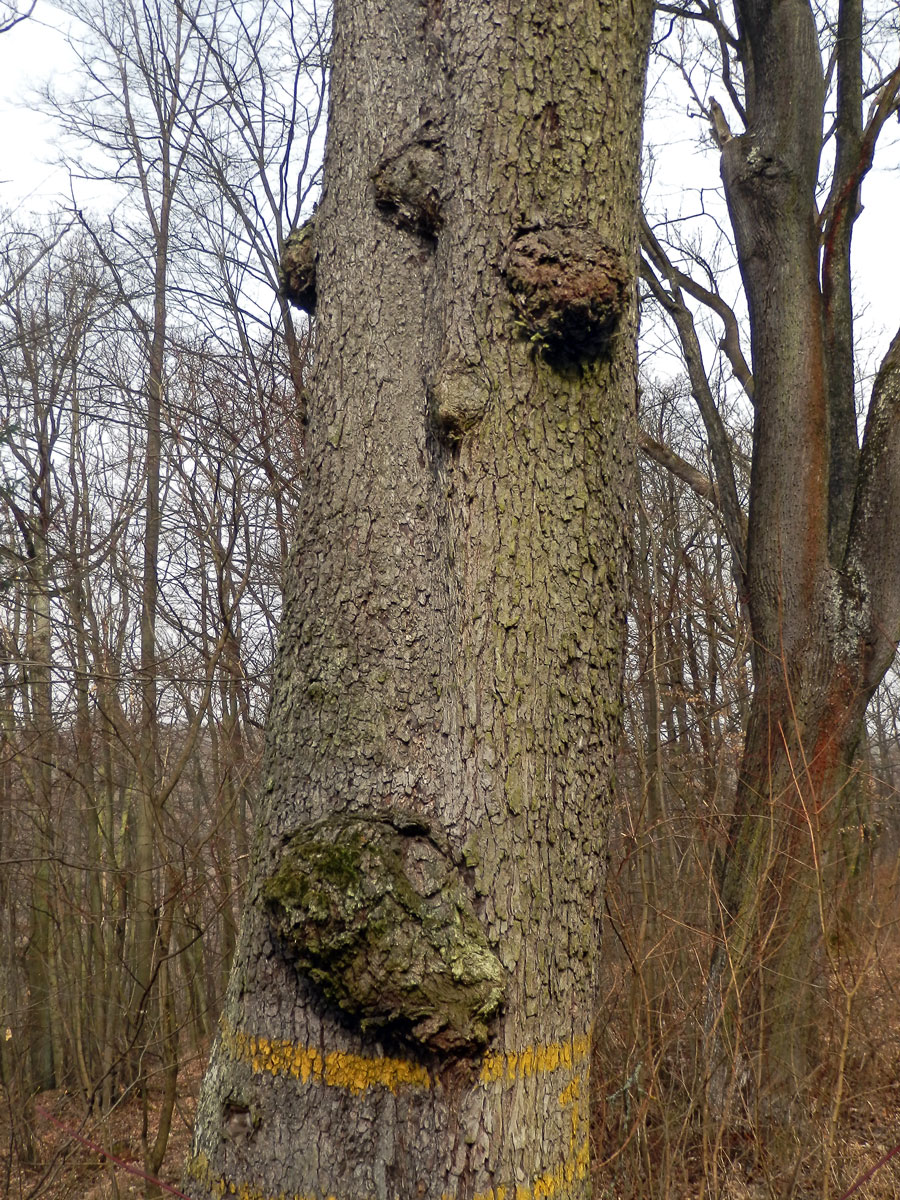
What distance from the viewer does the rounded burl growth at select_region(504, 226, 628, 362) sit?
49.3 inches

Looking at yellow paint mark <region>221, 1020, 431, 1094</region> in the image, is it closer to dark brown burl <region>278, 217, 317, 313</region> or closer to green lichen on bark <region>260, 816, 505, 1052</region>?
green lichen on bark <region>260, 816, 505, 1052</region>

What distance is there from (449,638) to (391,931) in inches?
15.9

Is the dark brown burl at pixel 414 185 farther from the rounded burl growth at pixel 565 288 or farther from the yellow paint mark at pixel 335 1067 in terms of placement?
the yellow paint mark at pixel 335 1067

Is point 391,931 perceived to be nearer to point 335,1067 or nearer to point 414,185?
point 335,1067

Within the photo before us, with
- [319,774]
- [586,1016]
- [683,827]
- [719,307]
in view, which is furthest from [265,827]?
[719,307]

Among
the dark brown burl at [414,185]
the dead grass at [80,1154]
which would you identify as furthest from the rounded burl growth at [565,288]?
the dead grass at [80,1154]

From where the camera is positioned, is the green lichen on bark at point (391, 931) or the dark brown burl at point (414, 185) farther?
the dark brown burl at point (414, 185)

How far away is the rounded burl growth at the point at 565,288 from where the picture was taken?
125cm

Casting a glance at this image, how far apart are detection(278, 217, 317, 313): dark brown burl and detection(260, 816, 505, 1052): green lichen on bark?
1008mm

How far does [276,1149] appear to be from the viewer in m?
1.04

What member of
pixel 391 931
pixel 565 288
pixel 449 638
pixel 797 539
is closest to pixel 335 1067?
pixel 391 931

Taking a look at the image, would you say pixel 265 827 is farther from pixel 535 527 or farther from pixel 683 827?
pixel 683 827

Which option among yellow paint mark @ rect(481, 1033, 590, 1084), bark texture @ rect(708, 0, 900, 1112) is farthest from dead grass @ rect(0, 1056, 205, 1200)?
yellow paint mark @ rect(481, 1033, 590, 1084)

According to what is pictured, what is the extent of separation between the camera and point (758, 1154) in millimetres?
3525
